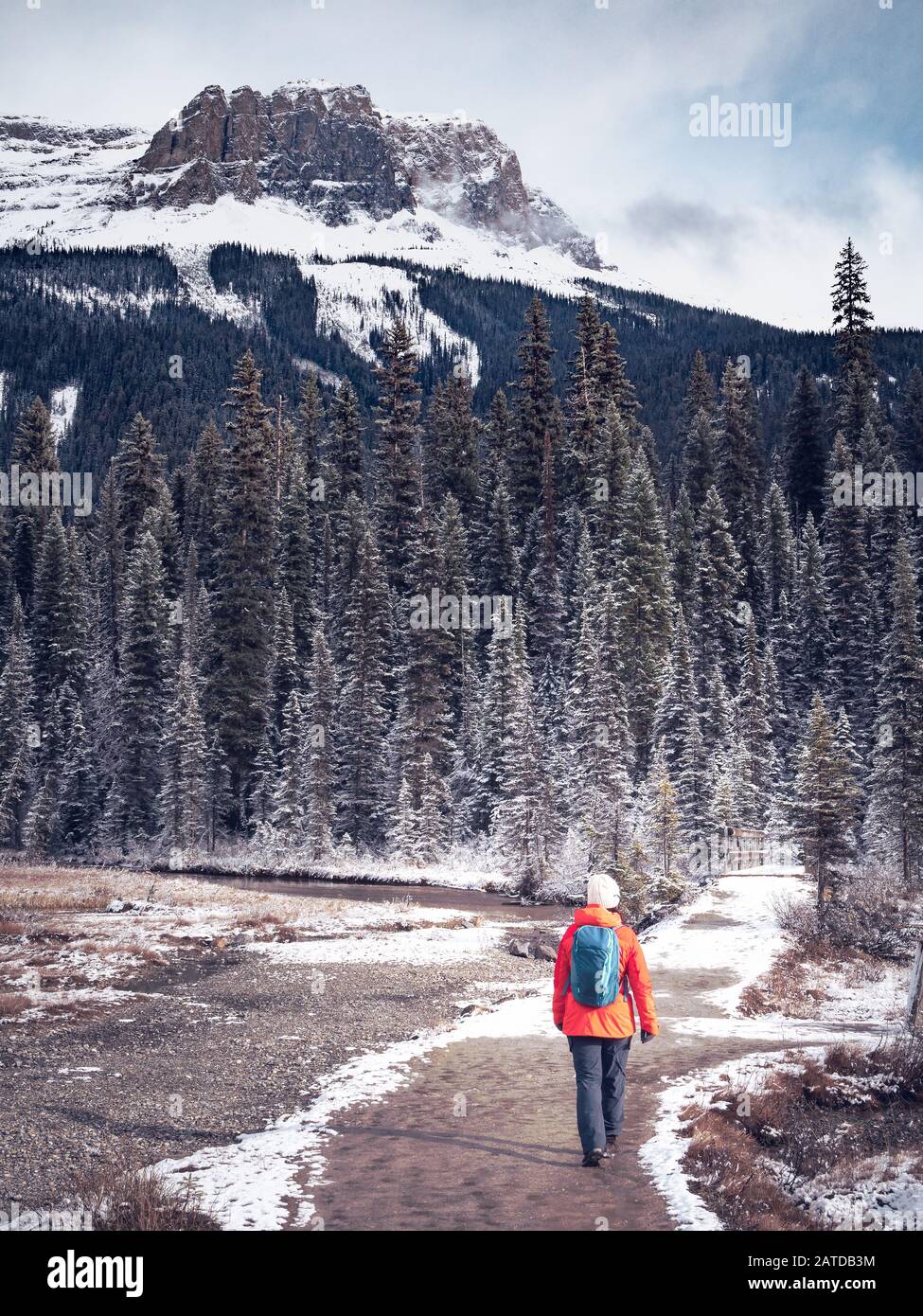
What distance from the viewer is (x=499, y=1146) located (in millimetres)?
10492

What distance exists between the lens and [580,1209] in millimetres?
8438

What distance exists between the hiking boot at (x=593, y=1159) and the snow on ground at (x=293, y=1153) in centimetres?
233

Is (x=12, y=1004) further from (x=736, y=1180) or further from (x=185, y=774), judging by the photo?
(x=185, y=774)

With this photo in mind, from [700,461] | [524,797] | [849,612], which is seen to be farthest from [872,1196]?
[700,461]

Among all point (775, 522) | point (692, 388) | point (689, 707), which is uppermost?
point (692, 388)

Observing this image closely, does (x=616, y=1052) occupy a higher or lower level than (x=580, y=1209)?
higher

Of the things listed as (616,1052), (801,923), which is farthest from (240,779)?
(616,1052)

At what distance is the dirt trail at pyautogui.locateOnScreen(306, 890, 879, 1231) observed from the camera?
27.7 ft

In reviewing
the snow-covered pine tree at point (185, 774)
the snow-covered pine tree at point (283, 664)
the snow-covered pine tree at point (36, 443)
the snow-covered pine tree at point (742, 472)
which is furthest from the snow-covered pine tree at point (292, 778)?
the snow-covered pine tree at point (36, 443)

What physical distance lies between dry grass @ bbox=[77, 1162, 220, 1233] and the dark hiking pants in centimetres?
326

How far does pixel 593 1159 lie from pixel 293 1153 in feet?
9.43

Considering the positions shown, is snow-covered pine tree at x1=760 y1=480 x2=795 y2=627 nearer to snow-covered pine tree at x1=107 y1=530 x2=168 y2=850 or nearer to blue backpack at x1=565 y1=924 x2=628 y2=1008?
snow-covered pine tree at x1=107 y1=530 x2=168 y2=850

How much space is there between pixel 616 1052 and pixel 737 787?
42.8m

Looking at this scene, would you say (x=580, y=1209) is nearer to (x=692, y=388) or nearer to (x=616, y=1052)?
(x=616, y=1052)
